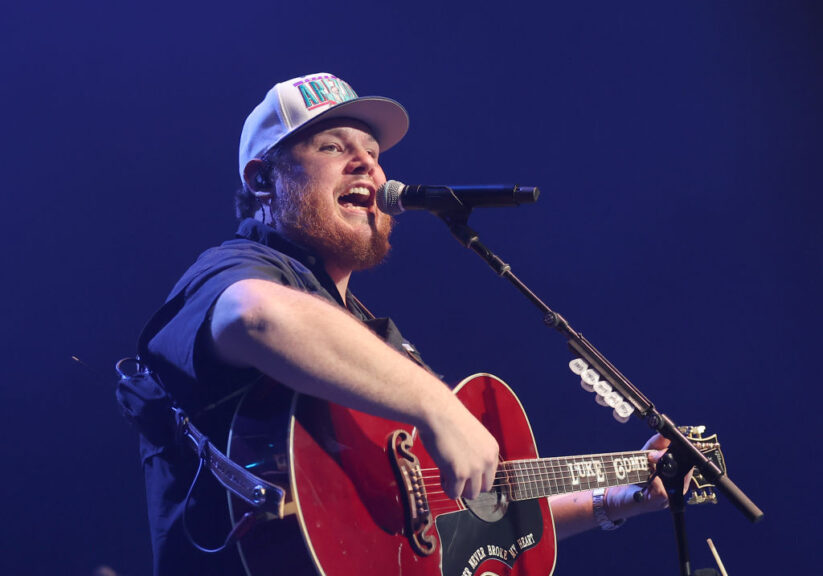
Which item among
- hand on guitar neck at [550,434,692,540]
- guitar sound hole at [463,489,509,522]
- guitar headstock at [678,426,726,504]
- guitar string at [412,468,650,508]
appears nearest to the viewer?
guitar sound hole at [463,489,509,522]

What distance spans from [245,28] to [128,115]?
28.5 inches

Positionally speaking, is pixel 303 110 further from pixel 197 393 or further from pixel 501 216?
pixel 501 216

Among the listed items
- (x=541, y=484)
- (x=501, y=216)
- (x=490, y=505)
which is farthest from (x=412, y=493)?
(x=501, y=216)

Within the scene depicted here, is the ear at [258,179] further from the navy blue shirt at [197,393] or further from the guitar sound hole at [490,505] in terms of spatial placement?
the guitar sound hole at [490,505]

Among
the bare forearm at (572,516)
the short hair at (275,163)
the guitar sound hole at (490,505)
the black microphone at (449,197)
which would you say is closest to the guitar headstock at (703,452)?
the bare forearm at (572,516)

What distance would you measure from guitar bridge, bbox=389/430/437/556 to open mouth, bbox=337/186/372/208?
94 cm

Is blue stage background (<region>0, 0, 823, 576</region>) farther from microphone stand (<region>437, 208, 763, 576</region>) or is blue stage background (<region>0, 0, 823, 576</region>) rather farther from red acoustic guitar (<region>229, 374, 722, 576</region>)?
red acoustic guitar (<region>229, 374, 722, 576</region>)

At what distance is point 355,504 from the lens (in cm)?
140

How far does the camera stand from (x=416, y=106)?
137 inches

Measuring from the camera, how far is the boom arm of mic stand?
187 centimetres

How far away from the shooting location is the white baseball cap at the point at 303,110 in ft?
7.32

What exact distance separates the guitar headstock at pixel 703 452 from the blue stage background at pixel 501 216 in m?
1.05

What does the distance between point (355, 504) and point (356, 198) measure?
1.19 meters

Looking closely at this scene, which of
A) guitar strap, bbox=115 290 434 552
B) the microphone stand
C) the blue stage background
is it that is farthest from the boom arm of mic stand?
the blue stage background
